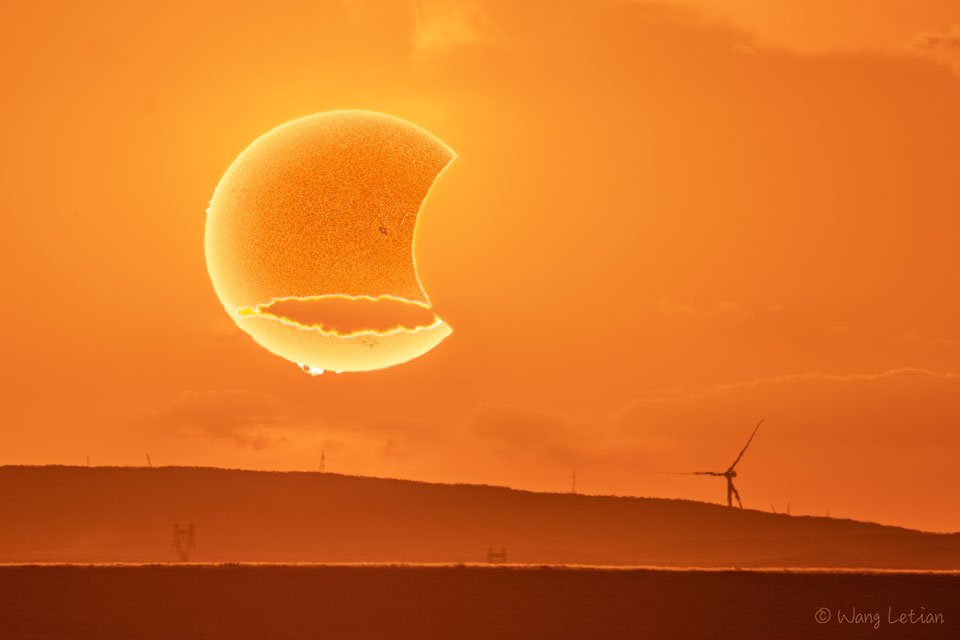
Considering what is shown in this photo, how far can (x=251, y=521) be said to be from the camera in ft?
165

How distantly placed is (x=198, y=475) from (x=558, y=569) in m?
45.5

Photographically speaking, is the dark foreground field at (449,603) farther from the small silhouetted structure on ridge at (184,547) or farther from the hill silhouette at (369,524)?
the hill silhouette at (369,524)

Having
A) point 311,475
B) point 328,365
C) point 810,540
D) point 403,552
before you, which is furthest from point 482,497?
point 328,365

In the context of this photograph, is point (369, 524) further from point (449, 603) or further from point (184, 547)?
point (449, 603)

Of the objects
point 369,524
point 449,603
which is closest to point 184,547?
point 369,524

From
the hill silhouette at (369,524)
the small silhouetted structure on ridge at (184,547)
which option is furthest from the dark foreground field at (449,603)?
the hill silhouette at (369,524)

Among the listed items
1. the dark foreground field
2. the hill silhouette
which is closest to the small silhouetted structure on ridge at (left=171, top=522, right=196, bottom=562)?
the hill silhouette

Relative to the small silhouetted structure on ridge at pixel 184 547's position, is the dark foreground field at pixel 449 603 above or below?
below

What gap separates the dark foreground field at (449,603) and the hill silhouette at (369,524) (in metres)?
34.5

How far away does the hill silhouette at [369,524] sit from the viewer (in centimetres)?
4672

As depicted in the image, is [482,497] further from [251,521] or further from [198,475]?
[198,475]

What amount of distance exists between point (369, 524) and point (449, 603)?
41.4 meters

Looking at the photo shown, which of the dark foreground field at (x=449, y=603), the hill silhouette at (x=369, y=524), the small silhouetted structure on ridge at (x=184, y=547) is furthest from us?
the hill silhouette at (x=369, y=524)

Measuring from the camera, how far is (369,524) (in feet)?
167
